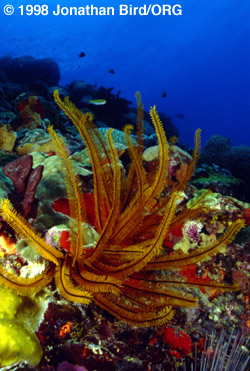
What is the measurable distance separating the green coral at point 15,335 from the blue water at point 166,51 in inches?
2262

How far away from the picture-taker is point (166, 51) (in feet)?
262

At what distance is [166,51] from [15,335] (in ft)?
303

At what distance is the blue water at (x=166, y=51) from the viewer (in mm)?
60125

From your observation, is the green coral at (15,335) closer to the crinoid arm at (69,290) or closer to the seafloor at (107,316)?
the seafloor at (107,316)

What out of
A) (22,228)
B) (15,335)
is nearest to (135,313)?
(15,335)

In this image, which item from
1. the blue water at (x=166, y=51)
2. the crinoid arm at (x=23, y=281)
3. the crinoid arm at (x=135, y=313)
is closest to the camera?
the crinoid arm at (x=23, y=281)

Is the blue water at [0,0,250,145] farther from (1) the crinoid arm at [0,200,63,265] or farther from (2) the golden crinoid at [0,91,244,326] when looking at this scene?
(1) the crinoid arm at [0,200,63,265]

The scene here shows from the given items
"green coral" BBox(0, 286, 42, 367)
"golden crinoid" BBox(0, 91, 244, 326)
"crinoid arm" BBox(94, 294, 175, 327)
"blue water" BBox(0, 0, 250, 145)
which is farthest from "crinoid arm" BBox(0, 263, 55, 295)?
"blue water" BBox(0, 0, 250, 145)

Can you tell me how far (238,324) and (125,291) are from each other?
1.49m

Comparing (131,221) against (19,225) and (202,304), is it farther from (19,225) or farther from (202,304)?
(202,304)

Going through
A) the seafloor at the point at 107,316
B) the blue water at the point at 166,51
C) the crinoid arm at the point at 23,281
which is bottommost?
the seafloor at the point at 107,316

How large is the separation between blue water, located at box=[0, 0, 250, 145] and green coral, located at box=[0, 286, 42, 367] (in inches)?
2262

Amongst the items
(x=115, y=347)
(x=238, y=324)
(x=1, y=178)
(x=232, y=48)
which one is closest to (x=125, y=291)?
(x=115, y=347)

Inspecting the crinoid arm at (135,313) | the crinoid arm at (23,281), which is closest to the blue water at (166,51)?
the crinoid arm at (135,313)
